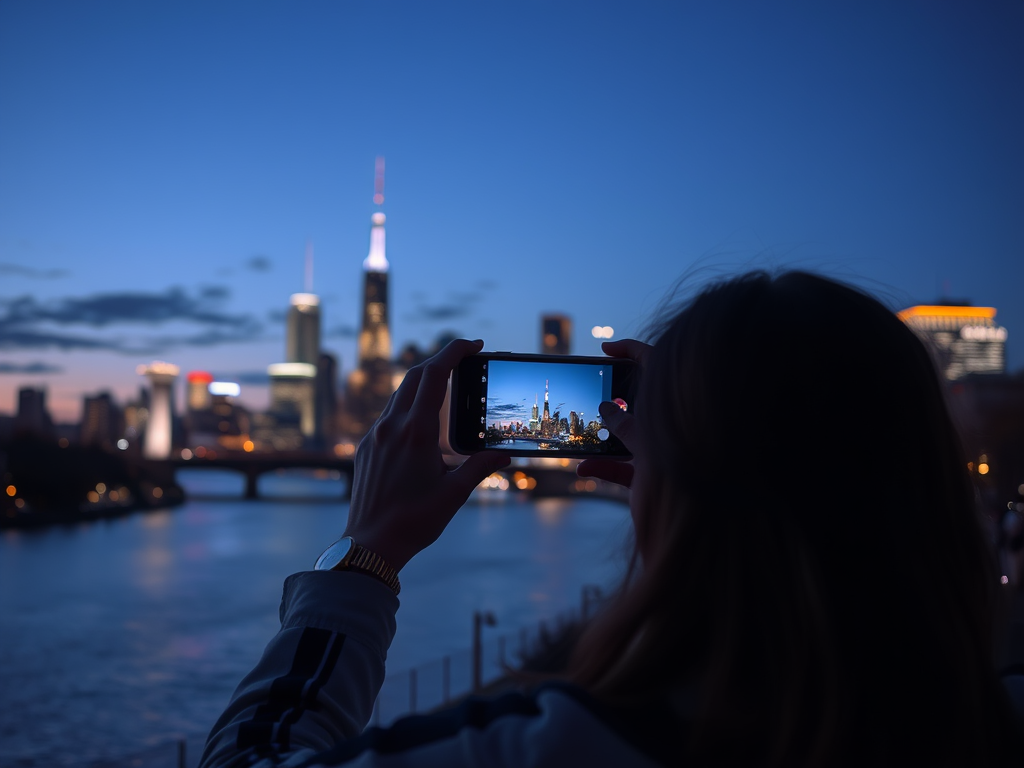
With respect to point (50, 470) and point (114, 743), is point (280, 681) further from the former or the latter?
point (50, 470)

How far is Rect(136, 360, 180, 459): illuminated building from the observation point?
3051 inches

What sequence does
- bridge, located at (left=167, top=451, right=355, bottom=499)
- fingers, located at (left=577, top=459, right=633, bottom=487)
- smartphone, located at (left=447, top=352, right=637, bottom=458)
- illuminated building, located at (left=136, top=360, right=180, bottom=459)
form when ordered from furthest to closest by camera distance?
illuminated building, located at (left=136, top=360, right=180, bottom=459)
bridge, located at (left=167, top=451, right=355, bottom=499)
smartphone, located at (left=447, top=352, right=637, bottom=458)
fingers, located at (left=577, top=459, right=633, bottom=487)

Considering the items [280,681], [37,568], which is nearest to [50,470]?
[37,568]

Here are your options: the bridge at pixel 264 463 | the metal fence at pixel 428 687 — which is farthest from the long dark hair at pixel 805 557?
the bridge at pixel 264 463

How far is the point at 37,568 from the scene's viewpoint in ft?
97.0

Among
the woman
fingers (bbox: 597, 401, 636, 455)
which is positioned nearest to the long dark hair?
the woman

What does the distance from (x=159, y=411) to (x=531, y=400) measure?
90.6 metres

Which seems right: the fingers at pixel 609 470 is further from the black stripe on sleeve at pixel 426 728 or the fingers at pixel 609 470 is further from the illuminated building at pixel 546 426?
the black stripe on sleeve at pixel 426 728

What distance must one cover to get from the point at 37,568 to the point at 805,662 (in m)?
33.9

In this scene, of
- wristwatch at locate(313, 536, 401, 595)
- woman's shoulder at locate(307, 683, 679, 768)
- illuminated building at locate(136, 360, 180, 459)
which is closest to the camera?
woman's shoulder at locate(307, 683, 679, 768)

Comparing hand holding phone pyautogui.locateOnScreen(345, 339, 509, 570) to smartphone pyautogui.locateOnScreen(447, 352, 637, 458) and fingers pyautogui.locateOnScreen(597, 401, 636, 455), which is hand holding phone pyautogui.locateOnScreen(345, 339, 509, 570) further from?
smartphone pyautogui.locateOnScreen(447, 352, 637, 458)

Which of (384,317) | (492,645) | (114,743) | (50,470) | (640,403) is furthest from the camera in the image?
(384,317)

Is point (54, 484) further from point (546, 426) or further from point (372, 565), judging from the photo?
point (372, 565)

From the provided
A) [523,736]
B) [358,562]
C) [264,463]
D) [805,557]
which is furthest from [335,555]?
[264,463]
